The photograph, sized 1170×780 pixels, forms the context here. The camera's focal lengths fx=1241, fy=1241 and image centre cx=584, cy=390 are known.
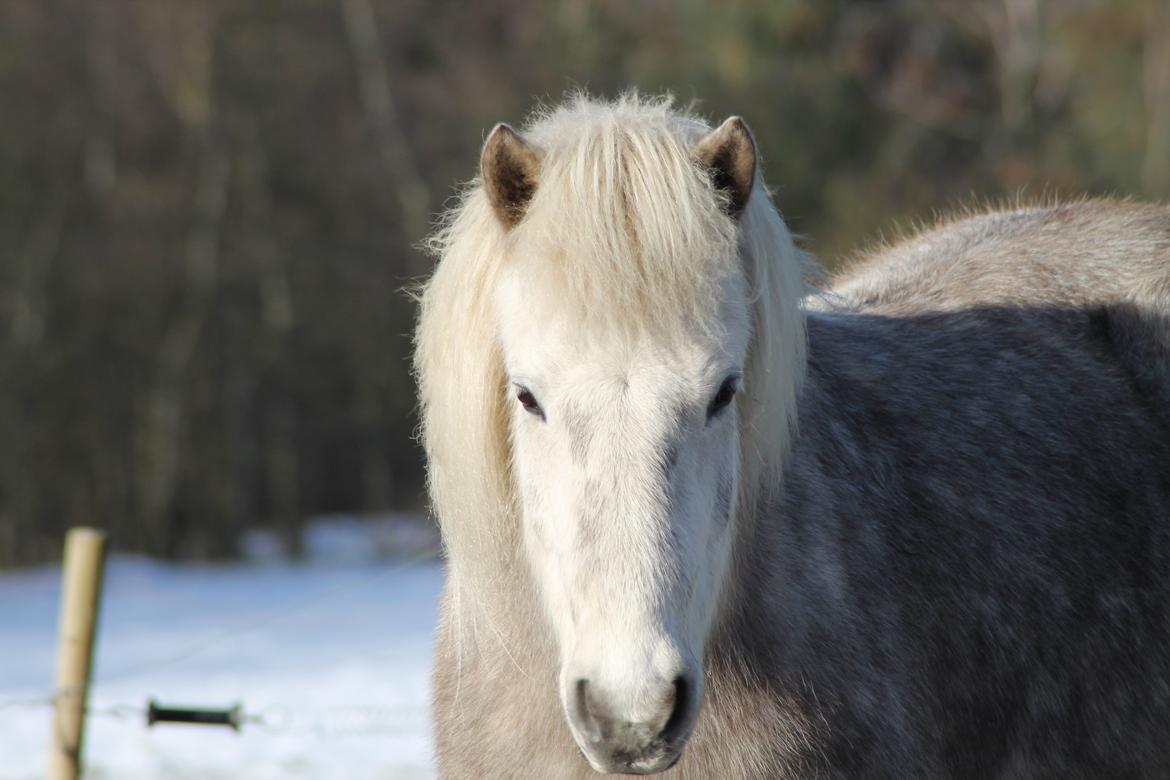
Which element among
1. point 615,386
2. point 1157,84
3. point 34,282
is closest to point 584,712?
point 615,386

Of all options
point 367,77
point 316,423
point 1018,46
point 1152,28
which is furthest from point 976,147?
point 316,423

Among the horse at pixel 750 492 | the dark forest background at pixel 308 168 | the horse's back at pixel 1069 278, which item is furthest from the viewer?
the dark forest background at pixel 308 168

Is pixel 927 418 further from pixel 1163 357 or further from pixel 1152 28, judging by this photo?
pixel 1152 28

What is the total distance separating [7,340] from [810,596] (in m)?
13.6

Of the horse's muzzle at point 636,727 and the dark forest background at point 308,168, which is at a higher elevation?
the dark forest background at point 308,168

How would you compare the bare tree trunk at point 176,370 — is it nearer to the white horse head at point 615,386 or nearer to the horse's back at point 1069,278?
the horse's back at point 1069,278

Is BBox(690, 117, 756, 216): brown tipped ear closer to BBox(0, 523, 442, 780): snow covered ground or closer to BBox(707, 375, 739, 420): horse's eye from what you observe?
BBox(707, 375, 739, 420): horse's eye

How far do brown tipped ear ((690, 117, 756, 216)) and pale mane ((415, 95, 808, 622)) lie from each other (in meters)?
0.03

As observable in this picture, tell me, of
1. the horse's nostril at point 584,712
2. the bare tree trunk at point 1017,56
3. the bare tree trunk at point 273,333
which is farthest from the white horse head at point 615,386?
the bare tree trunk at point 1017,56

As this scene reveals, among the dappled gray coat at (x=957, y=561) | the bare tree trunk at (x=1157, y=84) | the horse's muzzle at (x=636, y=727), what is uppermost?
the bare tree trunk at (x=1157, y=84)

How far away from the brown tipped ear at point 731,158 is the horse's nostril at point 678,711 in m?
0.86

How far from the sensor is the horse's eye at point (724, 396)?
6.84 feet

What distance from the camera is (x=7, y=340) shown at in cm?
1404

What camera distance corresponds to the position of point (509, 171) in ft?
A: 7.27
